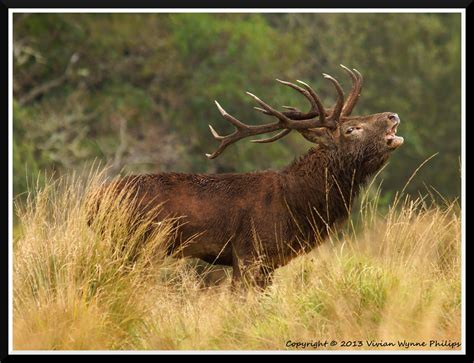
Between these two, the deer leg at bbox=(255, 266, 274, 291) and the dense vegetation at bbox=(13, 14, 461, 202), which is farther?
the dense vegetation at bbox=(13, 14, 461, 202)

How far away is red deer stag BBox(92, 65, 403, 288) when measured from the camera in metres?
9.72

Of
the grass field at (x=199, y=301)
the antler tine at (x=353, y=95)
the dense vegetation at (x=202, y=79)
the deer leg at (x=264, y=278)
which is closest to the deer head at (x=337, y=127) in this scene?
the antler tine at (x=353, y=95)

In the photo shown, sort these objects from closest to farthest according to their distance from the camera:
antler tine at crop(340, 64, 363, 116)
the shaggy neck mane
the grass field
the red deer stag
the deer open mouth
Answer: the grass field
the red deer stag
the deer open mouth
the shaggy neck mane
antler tine at crop(340, 64, 363, 116)

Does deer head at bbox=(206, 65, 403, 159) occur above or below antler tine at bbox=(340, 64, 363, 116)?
below

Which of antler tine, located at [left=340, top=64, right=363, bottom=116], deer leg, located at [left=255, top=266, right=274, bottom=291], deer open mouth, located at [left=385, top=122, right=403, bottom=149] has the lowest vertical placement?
deer leg, located at [left=255, top=266, right=274, bottom=291]

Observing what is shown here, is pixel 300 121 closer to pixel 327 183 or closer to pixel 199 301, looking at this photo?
pixel 327 183

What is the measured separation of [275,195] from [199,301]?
4.89 ft

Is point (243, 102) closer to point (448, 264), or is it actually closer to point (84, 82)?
point (84, 82)

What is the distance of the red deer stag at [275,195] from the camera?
31.9ft

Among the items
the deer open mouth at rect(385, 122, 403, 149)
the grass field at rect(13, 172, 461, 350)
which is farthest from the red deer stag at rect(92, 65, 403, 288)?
the grass field at rect(13, 172, 461, 350)

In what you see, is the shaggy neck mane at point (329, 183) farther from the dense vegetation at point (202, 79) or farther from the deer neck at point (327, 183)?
the dense vegetation at point (202, 79)

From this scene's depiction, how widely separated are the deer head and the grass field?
1255 mm

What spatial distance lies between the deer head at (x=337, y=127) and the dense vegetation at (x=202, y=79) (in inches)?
587

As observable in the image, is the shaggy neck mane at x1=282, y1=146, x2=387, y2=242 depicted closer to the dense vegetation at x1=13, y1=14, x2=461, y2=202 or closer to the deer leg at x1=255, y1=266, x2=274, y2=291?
the deer leg at x1=255, y1=266, x2=274, y2=291
